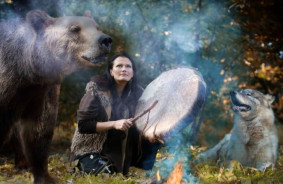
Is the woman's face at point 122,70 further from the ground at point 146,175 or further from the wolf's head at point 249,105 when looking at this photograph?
the wolf's head at point 249,105

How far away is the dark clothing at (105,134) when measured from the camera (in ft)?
10.8

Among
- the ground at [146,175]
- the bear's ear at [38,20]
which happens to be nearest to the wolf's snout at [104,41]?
the bear's ear at [38,20]

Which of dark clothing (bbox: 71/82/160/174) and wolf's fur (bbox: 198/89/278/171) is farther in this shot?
wolf's fur (bbox: 198/89/278/171)

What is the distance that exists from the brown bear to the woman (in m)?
0.42

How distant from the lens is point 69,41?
2973 mm

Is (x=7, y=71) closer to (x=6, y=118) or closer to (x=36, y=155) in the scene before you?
(x=6, y=118)

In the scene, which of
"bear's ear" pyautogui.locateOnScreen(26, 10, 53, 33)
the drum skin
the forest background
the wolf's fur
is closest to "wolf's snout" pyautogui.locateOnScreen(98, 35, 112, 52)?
"bear's ear" pyautogui.locateOnScreen(26, 10, 53, 33)

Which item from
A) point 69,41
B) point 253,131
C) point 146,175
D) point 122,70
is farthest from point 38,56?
point 253,131

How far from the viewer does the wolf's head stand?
4.51 metres

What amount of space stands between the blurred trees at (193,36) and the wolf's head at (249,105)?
67.5 inches

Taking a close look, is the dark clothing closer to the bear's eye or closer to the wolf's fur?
the bear's eye

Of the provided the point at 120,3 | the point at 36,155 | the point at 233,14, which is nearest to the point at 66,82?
the point at 120,3

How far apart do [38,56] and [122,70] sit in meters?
0.81

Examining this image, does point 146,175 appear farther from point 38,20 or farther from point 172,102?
point 38,20
